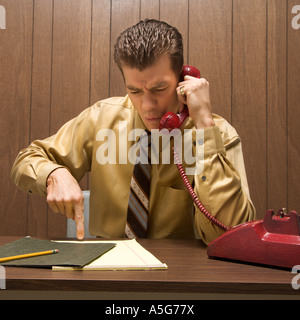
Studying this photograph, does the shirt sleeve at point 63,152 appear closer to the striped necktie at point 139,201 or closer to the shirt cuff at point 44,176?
the shirt cuff at point 44,176

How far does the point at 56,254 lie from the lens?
0.81 m

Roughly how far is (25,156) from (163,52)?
619 mm

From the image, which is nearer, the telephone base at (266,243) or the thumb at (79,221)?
the telephone base at (266,243)

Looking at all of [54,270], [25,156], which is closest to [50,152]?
[25,156]

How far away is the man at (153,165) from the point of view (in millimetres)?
1096

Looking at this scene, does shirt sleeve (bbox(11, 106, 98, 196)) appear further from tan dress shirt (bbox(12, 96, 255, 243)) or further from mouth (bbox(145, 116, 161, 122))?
mouth (bbox(145, 116, 161, 122))

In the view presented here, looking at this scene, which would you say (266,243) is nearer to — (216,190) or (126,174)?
(216,190)

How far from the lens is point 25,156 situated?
1.31 metres

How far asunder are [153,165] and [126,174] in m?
0.12

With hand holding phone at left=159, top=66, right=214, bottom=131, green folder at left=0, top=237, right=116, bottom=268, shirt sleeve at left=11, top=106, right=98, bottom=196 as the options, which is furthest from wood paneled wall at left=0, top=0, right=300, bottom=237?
green folder at left=0, top=237, right=116, bottom=268

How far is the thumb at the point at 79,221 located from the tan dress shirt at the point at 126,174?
0.20 m

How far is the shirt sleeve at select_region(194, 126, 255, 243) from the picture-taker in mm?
1085

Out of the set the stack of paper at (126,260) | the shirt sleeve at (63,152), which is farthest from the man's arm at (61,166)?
the stack of paper at (126,260)
